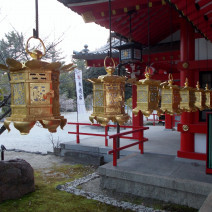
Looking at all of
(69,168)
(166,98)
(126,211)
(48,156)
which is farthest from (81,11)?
(48,156)

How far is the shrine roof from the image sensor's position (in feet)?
14.0

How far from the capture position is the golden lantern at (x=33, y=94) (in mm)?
1844

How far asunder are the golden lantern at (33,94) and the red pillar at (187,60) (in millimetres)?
5523

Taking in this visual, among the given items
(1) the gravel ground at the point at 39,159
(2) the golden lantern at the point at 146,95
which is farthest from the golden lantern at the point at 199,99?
(1) the gravel ground at the point at 39,159

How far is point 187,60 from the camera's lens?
6602mm

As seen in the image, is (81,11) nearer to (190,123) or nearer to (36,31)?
(36,31)

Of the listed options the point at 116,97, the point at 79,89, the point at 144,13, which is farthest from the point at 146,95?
the point at 79,89

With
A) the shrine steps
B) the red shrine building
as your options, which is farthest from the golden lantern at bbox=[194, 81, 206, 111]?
the shrine steps

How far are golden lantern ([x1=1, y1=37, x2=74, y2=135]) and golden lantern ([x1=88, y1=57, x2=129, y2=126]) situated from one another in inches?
23.0

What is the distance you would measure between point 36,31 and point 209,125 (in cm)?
523

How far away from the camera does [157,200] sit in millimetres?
5684

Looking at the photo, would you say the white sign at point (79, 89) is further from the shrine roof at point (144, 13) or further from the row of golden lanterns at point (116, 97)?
the row of golden lanterns at point (116, 97)

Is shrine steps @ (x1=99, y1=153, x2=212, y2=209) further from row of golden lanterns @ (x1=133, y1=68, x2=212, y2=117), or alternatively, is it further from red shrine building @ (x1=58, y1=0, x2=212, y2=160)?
row of golden lanterns @ (x1=133, y1=68, x2=212, y2=117)

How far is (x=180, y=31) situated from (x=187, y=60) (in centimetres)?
97
